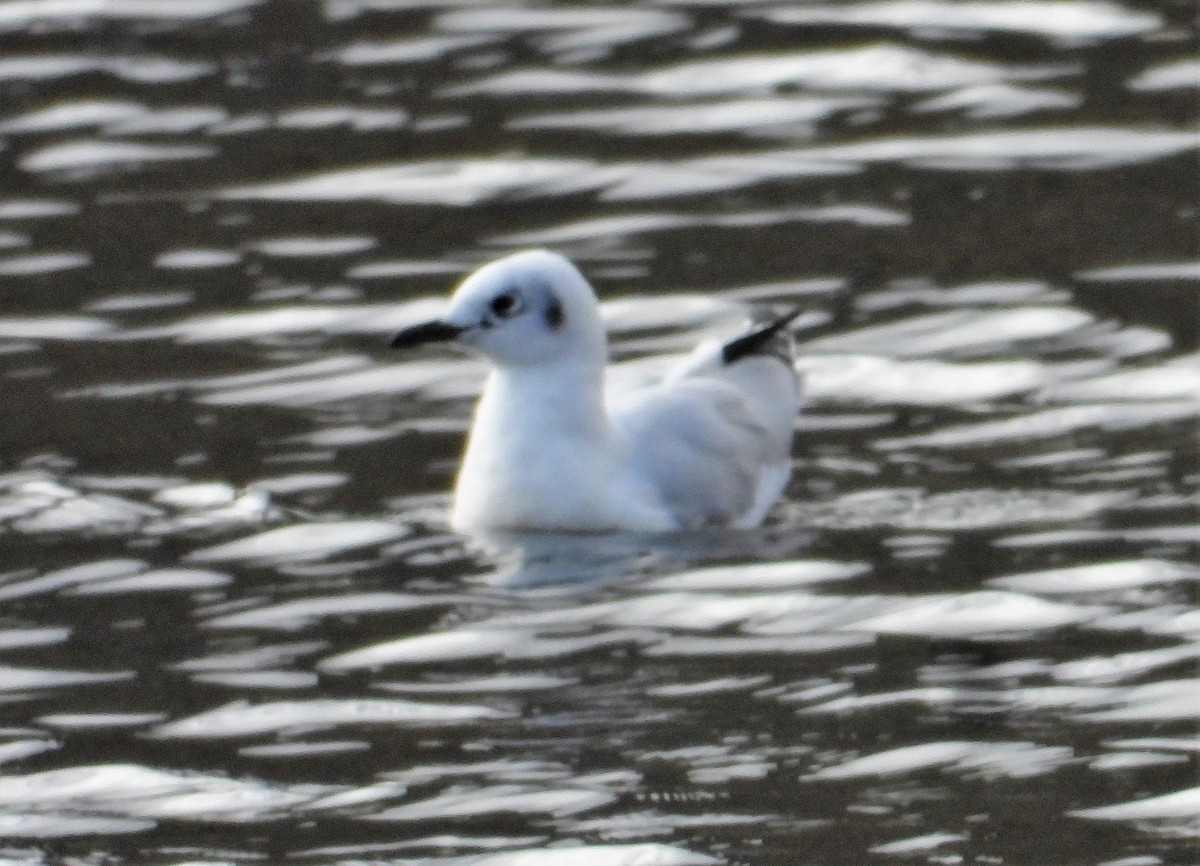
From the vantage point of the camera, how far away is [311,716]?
8.09 meters

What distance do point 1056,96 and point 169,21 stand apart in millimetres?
4470

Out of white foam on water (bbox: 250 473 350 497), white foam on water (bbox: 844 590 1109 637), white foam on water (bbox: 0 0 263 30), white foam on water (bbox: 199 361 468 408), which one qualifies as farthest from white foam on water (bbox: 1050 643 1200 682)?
white foam on water (bbox: 0 0 263 30)

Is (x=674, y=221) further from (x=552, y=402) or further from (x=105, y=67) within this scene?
(x=105, y=67)

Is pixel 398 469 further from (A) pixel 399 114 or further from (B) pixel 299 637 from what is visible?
(A) pixel 399 114

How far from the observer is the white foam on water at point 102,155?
13961mm

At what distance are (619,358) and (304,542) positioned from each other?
7.96 ft

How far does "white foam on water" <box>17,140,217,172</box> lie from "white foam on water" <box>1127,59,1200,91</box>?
13.8 ft

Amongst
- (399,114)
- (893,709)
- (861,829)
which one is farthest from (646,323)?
(861,829)

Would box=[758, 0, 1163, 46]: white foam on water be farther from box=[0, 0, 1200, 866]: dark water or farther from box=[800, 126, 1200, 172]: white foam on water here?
box=[800, 126, 1200, 172]: white foam on water

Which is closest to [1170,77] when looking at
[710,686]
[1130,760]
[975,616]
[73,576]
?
[975,616]

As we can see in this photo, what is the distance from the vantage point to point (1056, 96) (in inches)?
574

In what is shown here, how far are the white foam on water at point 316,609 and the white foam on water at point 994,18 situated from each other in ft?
23.1

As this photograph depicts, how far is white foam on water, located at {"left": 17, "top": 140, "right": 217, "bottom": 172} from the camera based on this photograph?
1396cm

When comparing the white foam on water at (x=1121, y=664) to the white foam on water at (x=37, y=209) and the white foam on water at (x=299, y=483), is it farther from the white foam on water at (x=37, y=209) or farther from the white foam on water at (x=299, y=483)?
the white foam on water at (x=37, y=209)
